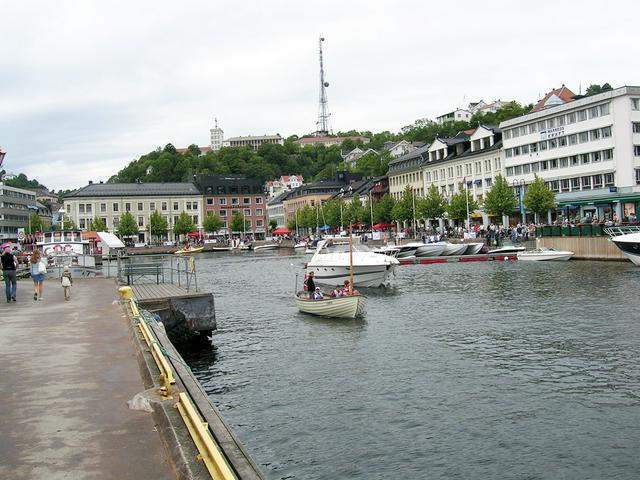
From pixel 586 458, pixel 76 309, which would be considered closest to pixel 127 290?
pixel 76 309

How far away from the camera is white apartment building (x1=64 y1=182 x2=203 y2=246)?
165125 millimetres

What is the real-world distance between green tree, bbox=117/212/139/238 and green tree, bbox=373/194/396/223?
6058cm

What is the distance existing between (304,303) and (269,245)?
118733mm

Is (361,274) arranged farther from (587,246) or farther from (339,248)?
(587,246)

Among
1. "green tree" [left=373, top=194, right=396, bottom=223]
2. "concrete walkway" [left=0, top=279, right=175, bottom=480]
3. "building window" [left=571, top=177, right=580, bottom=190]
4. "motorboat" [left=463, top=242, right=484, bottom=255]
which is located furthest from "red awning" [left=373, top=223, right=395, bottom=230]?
"concrete walkway" [left=0, top=279, right=175, bottom=480]

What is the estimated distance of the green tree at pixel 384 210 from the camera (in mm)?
132125

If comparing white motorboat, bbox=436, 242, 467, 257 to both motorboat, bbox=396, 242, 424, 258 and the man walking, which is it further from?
the man walking

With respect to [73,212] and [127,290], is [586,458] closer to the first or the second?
[127,290]

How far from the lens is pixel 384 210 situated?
13238cm

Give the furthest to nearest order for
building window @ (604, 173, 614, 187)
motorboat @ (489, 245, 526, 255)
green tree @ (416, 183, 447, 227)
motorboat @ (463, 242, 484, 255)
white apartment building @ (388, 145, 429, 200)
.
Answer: white apartment building @ (388, 145, 429, 200) → green tree @ (416, 183, 447, 227) → building window @ (604, 173, 614, 187) → motorboat @ (463, 242, 484, 255) → motorboat @ (489, 245, 526, 255)

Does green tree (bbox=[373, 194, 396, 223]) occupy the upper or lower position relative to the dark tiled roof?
lower

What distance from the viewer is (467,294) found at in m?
42.8

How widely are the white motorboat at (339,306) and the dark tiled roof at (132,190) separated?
143 metres

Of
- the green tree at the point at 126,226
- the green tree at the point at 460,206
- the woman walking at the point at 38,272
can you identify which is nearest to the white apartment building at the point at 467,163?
the green tree at the point at 460,206
